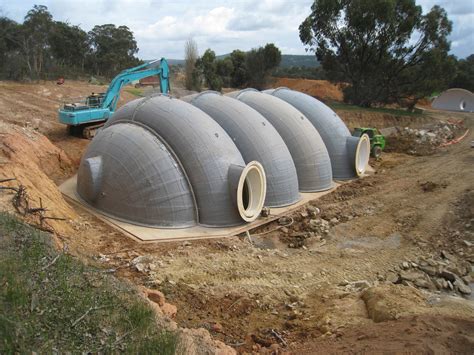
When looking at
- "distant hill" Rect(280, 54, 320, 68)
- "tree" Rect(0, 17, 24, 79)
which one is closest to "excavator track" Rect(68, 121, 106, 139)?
"tree" Rect(0, 17, 24, 79)

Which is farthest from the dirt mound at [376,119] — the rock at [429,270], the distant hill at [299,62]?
the distant hill at [299,62]

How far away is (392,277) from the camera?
13695 millimetres

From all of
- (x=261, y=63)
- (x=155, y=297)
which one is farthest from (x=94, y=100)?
(x=261, y=63)

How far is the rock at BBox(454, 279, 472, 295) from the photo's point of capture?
13422 mm

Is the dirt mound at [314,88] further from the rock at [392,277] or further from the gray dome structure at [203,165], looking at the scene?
the rock at [392,277]

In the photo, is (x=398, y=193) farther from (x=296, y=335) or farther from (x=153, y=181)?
(x=296, y=335)

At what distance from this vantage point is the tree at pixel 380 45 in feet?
131

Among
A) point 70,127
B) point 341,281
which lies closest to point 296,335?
point 341,281

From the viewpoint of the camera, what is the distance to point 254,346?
9.06m

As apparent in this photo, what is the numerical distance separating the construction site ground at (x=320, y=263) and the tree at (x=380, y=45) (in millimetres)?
20286

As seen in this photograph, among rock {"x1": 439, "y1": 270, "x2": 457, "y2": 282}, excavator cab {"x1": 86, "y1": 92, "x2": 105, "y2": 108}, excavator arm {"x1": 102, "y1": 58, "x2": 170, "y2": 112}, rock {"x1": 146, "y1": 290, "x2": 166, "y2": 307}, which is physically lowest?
rock {"x1": 439, "y1": 270, "x2": 457, "y2": 282}

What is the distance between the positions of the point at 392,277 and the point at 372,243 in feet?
9.37

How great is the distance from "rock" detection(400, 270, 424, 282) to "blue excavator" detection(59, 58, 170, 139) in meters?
19.3

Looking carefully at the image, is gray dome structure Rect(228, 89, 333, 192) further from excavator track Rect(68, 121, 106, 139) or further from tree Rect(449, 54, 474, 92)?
tree Rect(449, 54, 474, 92)
